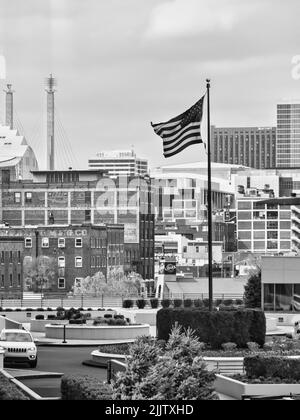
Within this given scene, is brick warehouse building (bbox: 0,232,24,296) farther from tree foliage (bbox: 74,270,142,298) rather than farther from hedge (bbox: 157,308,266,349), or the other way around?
hedge (bbox: 157,308,266,349)

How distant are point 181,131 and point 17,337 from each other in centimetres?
727

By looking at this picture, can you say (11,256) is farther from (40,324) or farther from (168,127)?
(168,127)

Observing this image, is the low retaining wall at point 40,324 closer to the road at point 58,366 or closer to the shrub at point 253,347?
the road at point 58,366

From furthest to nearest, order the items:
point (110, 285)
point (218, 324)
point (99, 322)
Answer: point (110, 285) < point (99, 322) < point (218, 324)

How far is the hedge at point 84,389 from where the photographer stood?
26.7m

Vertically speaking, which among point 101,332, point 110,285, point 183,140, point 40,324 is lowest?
point 101,332

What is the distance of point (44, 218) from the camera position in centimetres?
19600

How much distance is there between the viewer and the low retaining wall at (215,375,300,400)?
33344 mm

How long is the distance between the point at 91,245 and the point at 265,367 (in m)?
127

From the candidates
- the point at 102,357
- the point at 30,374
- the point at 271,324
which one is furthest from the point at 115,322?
the point at 30,374

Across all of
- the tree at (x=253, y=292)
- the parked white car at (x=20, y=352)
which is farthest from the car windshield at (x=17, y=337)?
the tree at (x=253, y=292)

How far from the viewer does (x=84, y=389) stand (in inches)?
1086

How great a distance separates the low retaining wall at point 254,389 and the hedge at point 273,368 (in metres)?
0.94
